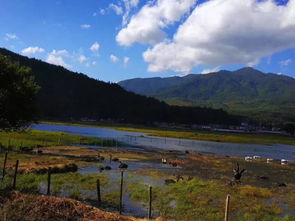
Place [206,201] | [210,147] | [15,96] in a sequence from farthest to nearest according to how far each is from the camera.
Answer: [210,147]
[15,96]
[206,201]

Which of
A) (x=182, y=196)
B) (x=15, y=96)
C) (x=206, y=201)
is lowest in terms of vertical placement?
(x=206, y=201)

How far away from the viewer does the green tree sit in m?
39.6

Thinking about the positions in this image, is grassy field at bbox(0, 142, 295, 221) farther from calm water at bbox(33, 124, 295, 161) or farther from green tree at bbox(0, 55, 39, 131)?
calm water at bbox(33, 124, 295, 161)

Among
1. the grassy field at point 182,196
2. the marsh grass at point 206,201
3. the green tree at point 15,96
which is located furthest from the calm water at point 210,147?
the green tree at point 15,96

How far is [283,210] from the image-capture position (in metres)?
33.8

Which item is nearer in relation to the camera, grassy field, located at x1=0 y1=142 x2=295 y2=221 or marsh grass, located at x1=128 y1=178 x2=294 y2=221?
marsh grass, located at x1=128 y1=178 x2=294 y2=221

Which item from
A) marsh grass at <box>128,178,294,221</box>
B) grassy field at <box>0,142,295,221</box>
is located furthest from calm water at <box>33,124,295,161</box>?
marsh grass at <box>128,178,294,221</box>

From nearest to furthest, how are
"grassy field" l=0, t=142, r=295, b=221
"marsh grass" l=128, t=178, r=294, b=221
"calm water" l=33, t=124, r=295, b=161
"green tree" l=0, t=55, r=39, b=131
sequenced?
1. "marsh grass" l=128, t=178, r=294, b=221
2. "grassy field" l=0, t=142, r=295, b=221
3. "green tree" l=0, t=55, r=39, b=131
4. "calm water" l=33, t=124, r=295, b=161

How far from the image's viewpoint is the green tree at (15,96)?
3962 centimetres

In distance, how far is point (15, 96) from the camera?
4088 cm

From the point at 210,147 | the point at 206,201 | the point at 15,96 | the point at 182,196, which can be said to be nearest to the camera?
the point at 206,201

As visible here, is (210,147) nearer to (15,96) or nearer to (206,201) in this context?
(15,96)

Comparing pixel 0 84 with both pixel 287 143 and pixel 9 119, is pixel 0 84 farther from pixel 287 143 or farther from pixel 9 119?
pixel 287 143

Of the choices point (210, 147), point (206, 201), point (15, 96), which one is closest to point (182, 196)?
point (206, 201)
